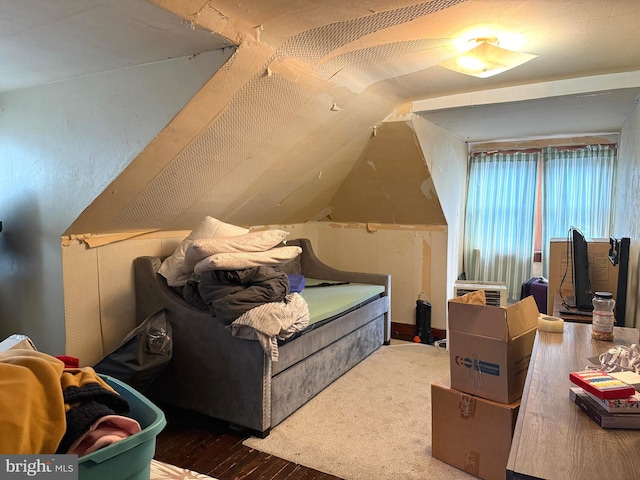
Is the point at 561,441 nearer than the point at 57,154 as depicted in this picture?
Yes

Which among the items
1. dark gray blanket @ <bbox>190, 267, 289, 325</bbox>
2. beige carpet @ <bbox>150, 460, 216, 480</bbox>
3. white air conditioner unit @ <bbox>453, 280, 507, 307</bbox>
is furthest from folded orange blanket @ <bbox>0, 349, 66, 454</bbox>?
white air conditioner unit @ <bbox>453, 280, 507, 307</bbox>

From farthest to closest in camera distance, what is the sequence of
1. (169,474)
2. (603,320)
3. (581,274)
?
(581,274) → (603,320) → (169,474)

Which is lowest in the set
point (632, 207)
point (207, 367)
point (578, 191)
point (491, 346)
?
point (207, 367)

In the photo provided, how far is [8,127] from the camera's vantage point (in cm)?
251

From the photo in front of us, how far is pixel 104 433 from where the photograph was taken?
35.3 inches

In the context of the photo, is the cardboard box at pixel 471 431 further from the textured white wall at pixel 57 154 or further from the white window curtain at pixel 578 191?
the white window curtain at pixel 578 191

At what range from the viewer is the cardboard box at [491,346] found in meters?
1.87

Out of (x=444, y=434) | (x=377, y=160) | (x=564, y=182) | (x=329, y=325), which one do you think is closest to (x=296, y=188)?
(x=377, y=160)

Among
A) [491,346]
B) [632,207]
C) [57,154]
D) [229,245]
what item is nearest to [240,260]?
[229,245]

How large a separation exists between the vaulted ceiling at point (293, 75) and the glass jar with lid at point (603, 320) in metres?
1.09

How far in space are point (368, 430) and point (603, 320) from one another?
1303 mm

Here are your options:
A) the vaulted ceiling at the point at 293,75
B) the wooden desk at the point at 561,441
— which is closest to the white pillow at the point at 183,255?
the vaulted ceiling at the point at 293,75

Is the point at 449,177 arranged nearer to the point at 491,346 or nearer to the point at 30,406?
the point at 491,346

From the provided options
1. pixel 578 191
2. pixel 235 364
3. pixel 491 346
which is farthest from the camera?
pixel 578 191
